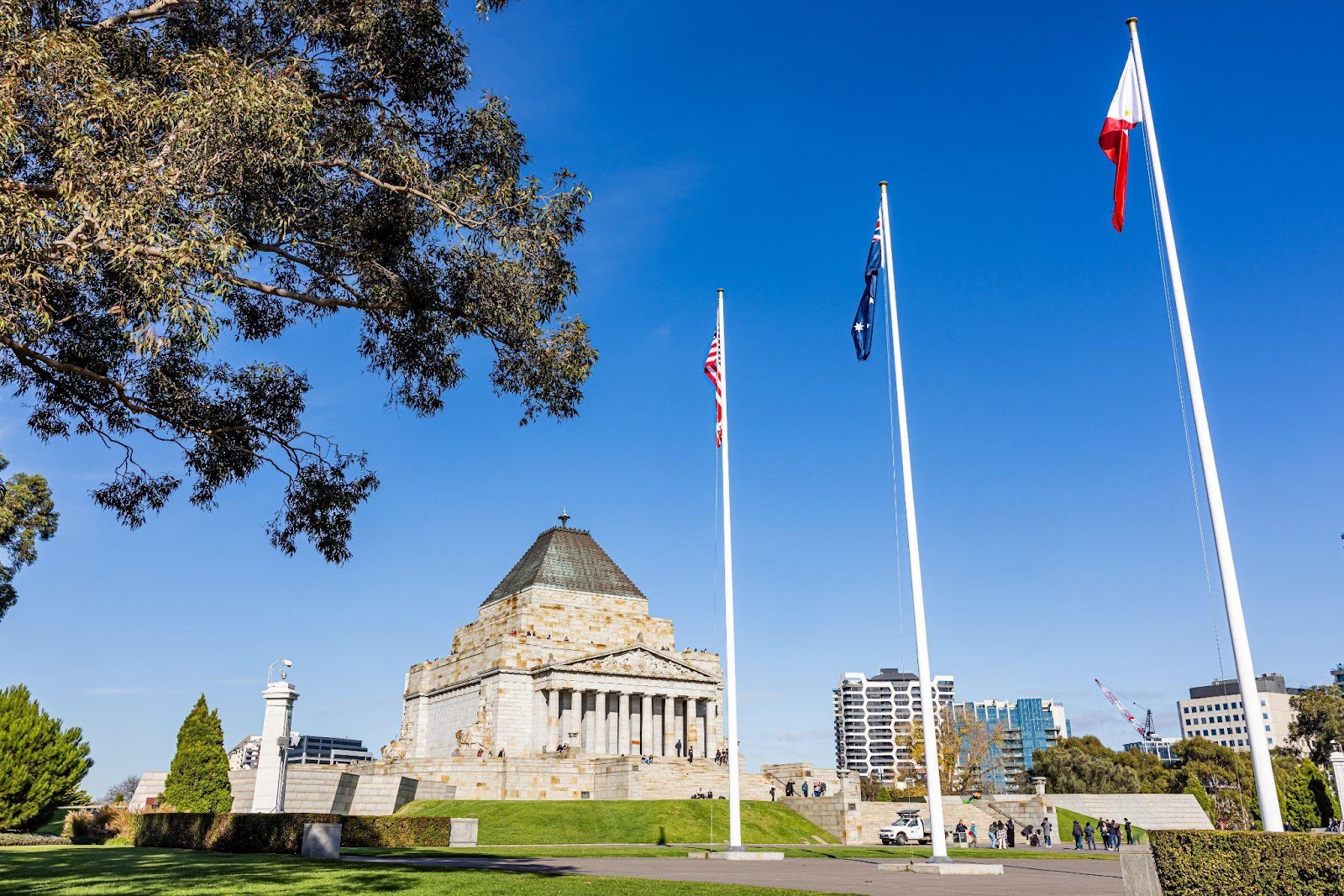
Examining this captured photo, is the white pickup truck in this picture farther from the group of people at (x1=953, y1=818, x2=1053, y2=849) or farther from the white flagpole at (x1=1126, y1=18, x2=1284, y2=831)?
the white flagpole at (x1=1126, y1=18, x2=1284, y2=831)

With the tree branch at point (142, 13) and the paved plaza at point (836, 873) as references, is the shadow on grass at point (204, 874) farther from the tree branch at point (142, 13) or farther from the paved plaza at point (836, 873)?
the tree branch at point (142, 13)

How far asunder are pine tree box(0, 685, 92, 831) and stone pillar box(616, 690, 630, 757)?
116 feet

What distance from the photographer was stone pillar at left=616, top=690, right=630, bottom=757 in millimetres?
64562

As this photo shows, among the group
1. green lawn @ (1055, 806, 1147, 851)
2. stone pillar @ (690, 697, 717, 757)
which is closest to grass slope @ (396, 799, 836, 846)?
green lawn @ (1055, 806, 1147, 851)

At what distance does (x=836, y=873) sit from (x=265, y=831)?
15704mm

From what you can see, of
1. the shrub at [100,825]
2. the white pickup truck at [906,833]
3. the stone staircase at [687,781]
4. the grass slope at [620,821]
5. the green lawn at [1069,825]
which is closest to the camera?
the shrub at [100,825]

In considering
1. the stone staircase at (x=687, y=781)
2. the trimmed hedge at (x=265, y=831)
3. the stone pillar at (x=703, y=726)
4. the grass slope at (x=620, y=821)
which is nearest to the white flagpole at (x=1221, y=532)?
the trimmed hedge at (x=265, y=831)

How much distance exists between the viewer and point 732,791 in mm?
27344

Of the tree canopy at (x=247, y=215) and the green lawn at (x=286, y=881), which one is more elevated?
the tree canopy at (x=247, y=215)

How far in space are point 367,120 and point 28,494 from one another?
31.6 meters

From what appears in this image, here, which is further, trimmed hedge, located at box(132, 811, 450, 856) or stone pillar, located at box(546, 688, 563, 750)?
stone pillar, located at box(546, 688, 563, 750)

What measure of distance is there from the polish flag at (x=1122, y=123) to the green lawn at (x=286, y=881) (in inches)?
524

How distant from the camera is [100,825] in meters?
35.7

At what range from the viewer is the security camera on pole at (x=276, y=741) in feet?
118
